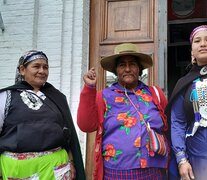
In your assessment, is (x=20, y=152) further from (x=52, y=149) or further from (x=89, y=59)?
(x=89, y=59)

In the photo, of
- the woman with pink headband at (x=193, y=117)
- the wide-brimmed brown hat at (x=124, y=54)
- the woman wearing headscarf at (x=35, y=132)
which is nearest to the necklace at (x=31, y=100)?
the woman wearing headscarf at (x=35, y=132)

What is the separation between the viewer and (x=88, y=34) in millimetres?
4422

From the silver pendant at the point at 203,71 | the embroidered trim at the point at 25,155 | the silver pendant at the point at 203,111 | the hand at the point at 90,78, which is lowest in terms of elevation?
the embroidered trim at the point at 25,155

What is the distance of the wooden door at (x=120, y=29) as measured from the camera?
13.8 ft

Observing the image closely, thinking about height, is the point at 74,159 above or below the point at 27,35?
below

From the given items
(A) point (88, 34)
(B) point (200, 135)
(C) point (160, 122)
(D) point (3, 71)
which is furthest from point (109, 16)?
(B) point (200, 135)

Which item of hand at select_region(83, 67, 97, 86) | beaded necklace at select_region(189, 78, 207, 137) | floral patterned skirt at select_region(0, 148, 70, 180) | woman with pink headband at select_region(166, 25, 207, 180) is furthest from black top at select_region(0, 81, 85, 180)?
beaded necklace at select_region(189, 78, 207, 137)

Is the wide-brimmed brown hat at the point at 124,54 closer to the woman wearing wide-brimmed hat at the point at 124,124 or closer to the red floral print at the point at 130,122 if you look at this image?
the woman wearing wide-brimmed hat at the point at 124,124

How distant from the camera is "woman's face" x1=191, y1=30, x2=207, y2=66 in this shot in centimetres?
217

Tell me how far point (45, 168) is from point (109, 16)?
8.43 ft

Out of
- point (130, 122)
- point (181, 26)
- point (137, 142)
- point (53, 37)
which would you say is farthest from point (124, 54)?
point (181, 26)

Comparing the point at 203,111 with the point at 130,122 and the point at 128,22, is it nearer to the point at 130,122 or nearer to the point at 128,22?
the point at 130,122

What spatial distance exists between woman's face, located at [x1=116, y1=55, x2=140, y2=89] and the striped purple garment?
0.62m

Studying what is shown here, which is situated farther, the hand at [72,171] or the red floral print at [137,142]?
the hand at [72,171]
